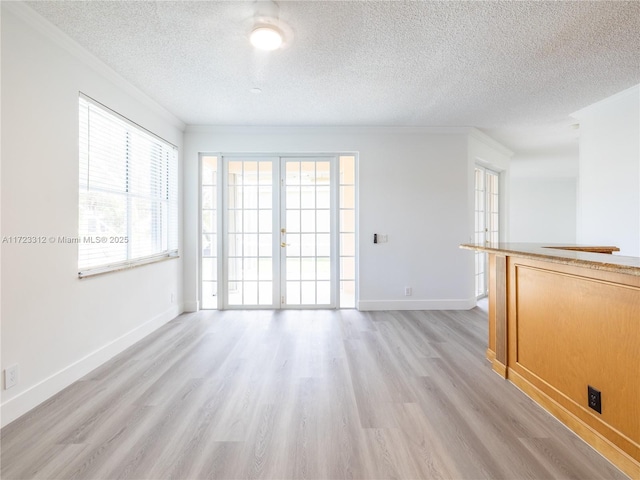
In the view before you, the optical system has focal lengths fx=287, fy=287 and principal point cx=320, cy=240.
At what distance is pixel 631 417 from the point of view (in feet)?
4.53

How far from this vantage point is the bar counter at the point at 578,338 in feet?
4.56

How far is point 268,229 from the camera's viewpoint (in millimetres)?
4203

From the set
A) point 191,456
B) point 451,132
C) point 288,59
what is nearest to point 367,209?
point 451,132

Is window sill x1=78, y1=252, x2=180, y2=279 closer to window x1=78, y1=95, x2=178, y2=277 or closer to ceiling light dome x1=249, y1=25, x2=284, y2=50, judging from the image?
window x1=78, y1=95, x2=178, y2=277

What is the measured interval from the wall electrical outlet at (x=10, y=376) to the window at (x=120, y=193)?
75 cm

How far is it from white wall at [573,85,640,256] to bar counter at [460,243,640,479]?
2051 millimetres

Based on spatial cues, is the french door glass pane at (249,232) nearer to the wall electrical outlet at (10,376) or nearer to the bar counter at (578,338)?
the wall electrical outlet at (10,376)

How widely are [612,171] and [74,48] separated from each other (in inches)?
209

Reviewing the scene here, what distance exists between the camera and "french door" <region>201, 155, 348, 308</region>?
4176 millimetres

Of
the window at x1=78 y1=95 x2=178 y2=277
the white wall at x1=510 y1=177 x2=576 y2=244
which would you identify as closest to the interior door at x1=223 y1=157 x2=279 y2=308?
the window at x1=78 y1=95 x2=178 y2=277

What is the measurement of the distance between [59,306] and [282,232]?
256 cm

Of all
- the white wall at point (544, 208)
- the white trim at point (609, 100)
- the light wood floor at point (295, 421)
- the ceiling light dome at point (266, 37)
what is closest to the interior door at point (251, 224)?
the light wood floor at point (295, 421)

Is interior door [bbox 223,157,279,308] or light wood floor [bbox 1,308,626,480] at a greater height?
interior door [bbox 223,157,279,308]

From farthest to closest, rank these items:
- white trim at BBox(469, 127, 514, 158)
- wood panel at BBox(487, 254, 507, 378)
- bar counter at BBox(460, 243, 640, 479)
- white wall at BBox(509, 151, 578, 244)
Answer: white wall at BBox(509, 151, 578, 244), white trim at BBox(469, 127, 514, 158), wood panel at BBox(487, 254, 507, 378), bar counter at BBox(460, 243, 640, 479)
